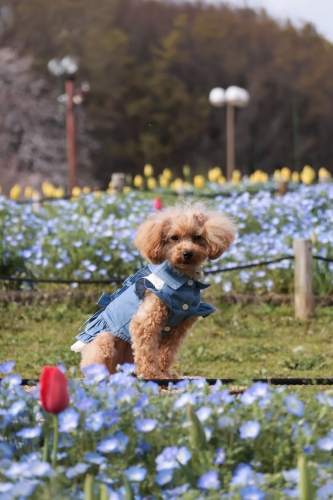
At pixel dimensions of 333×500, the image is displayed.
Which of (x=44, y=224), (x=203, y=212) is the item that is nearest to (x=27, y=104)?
(x=44, y=224)

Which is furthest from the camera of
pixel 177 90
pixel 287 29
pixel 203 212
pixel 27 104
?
pixel 287 29

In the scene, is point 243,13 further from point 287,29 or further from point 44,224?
point 44,224

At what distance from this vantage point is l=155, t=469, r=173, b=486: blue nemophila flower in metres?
2.35

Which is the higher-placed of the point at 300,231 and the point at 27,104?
the point at 27,104

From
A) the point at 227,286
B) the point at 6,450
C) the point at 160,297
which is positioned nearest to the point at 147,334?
the point at 160,297

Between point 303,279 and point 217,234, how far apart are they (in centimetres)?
336

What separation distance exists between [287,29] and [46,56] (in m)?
18.1

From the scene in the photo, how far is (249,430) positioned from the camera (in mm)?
2492

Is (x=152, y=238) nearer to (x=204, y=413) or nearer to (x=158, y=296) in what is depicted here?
(x=158, y=296)

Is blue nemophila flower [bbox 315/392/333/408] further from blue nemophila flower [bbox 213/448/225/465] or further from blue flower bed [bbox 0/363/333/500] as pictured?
blue nemophila flower [bbox 213/448/225/465]

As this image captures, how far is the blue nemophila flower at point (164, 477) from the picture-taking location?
235 cm

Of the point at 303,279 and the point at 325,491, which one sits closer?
the point at 325,491

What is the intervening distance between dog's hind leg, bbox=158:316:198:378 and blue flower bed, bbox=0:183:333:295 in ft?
11.1

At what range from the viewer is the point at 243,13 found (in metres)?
48.2
